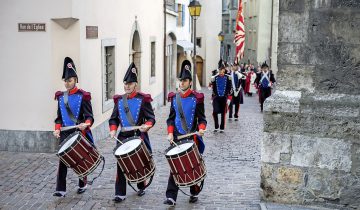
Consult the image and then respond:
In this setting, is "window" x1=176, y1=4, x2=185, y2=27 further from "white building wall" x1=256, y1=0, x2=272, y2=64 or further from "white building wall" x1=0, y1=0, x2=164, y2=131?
"white building wall" x1=0, y1=0, x2=164, y2=131

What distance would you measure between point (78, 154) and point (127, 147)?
711mm

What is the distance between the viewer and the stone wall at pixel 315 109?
6.72 metres

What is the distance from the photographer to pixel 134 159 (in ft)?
23.0

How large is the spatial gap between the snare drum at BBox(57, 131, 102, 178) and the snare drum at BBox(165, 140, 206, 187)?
1.18 meters

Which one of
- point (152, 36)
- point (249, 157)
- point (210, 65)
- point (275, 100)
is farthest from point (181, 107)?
point (210, 65)

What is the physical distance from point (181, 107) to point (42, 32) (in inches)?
163

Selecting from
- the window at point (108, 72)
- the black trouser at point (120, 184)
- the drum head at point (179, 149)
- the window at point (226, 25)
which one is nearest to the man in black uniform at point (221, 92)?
the window at point (108, 72)

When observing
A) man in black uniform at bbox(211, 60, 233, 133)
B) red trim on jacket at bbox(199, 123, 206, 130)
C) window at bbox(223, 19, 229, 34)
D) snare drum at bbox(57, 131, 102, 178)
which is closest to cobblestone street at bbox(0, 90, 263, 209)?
snare drum at bbox(57, 131, 102, 178)

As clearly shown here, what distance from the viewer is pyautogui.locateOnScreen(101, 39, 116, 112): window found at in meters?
12.7

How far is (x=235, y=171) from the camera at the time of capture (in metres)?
9.35

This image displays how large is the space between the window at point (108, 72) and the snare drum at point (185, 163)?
597 cm

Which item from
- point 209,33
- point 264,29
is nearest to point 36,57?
point 209,33

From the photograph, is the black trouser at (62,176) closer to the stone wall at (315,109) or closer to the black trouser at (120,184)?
the black trouser at (120,184)

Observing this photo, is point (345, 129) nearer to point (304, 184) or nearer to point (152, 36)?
point (304, 184)
